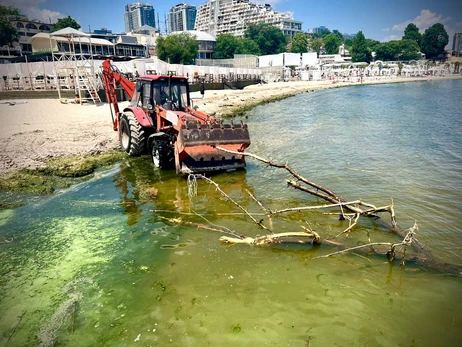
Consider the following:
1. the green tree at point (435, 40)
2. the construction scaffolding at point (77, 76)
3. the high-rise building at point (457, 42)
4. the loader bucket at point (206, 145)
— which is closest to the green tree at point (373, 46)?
the green tree at point (435, 40)

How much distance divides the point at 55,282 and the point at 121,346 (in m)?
1.77

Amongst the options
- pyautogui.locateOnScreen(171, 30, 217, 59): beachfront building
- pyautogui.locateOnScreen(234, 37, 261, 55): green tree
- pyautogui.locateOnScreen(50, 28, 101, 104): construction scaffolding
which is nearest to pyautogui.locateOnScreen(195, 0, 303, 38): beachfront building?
pyautogui.locateOnScreen(234, 37, 261, 55): green tree

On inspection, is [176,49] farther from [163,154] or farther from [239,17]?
[239,17]

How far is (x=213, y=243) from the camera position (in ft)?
17.4

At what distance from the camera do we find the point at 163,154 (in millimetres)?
8953

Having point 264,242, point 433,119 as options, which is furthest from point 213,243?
point 433,119

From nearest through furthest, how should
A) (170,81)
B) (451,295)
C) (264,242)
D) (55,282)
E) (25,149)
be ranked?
(451,295)
(55,282)
(264,242)
(170,81)
(25,149)

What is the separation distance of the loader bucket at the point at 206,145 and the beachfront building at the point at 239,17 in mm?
A: 158660

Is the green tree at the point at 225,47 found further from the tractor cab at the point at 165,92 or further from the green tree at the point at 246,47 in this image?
the tractor cab at the point at 165,92

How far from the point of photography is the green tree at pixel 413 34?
12600cm

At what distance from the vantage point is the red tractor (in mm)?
7898

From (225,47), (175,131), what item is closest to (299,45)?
(225,47)

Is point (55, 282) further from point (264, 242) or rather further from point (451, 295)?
point (451, 295)

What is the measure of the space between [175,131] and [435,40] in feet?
507
